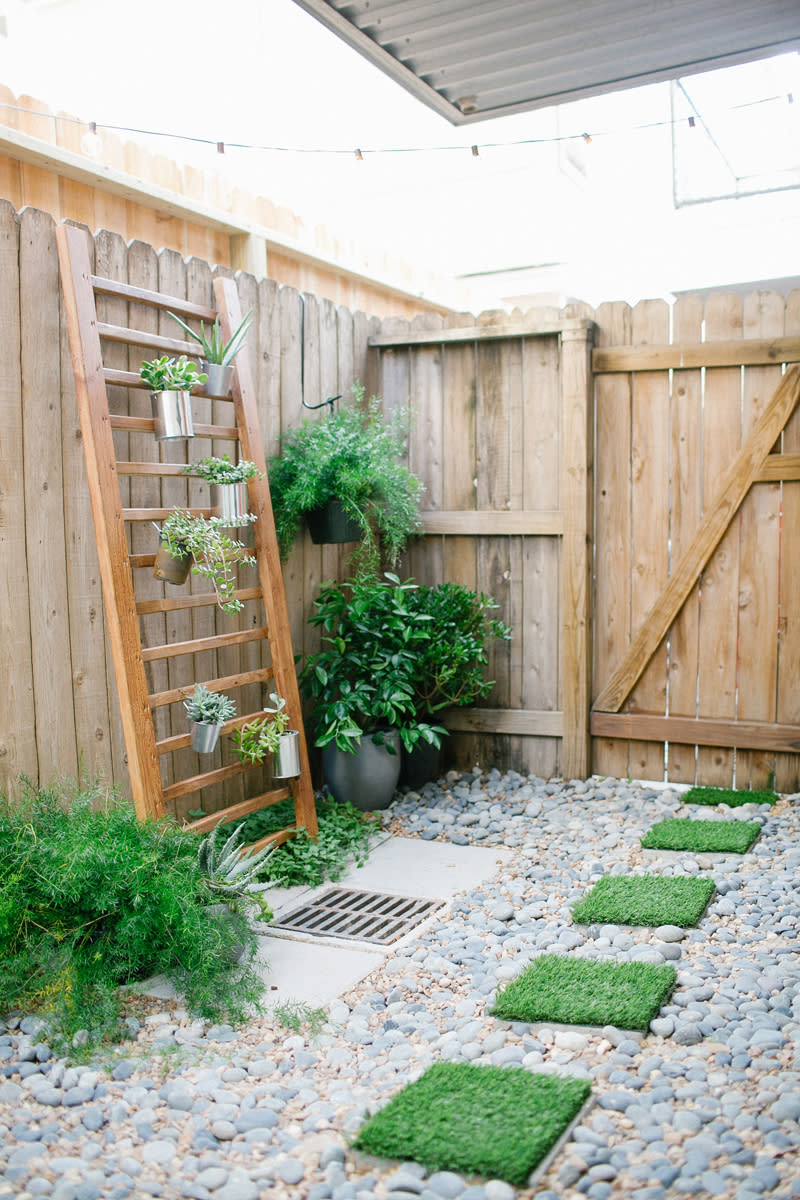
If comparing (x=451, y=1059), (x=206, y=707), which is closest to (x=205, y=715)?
(x=206, y=707)

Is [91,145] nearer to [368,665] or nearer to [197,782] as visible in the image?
[368,665]

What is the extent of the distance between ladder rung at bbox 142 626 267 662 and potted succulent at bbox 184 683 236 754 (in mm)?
130

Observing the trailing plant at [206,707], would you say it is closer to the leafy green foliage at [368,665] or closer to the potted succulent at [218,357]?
the leafy green foliage at [368,665]

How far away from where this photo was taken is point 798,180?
6.90 m

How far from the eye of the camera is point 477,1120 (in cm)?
187

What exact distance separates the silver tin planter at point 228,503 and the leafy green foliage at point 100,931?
1152 mm

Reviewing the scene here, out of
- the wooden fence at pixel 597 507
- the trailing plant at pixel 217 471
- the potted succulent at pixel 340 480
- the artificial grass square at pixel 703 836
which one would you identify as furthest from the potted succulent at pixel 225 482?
the artificial grass square at pixel 703 836

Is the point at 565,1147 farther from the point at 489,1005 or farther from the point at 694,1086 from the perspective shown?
the point at 489,1005

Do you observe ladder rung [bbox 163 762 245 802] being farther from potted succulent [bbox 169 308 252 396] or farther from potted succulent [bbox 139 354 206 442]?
potted succulent [bbox 169 308 252 396]

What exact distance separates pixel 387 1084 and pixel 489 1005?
1.40ft

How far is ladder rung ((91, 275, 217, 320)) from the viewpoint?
3.07 meters

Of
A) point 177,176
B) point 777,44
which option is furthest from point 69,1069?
point 177,176

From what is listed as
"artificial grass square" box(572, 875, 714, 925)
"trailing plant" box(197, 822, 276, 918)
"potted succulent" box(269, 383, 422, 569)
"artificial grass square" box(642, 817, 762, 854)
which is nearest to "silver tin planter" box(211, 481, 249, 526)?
"potted succulent" box(269, 383, 422, 569)

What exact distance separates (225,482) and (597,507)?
188 centimetres
